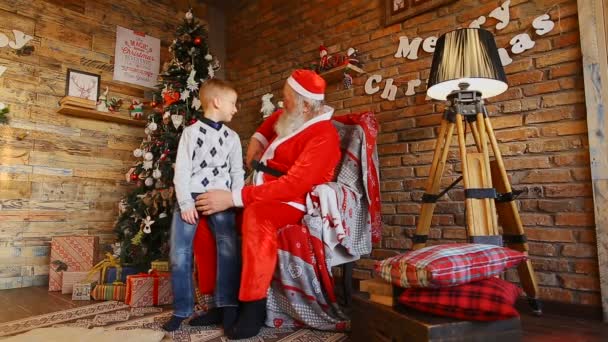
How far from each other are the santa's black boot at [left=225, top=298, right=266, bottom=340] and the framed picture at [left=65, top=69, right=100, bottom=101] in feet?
9.16

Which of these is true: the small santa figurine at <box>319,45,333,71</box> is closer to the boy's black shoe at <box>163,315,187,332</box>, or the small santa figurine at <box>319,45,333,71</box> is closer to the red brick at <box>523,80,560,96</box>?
the red brick at <box>523,80,560,96</box>

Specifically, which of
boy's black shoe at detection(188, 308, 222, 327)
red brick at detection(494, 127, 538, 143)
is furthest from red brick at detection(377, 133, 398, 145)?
boy's black shoe at detection(188, 308, 222, 327)

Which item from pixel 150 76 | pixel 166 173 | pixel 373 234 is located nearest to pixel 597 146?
pixel 373 234

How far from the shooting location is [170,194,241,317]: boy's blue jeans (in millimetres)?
1854

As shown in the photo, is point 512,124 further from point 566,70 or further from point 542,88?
point 566,70

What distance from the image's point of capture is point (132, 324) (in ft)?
6.56

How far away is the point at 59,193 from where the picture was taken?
3426 millimetres

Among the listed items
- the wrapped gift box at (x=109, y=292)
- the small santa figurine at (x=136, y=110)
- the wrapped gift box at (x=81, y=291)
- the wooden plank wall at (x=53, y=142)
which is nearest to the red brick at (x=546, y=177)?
the wrapped gift box at (x=109, y=292)

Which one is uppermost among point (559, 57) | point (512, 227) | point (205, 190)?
point (559, 57)

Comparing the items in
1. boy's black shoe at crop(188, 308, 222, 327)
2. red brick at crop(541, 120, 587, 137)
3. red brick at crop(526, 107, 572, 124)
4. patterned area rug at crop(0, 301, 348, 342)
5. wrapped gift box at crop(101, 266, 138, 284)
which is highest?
red brick at crop(526, 107, 572, 124)

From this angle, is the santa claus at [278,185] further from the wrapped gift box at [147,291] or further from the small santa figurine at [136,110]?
the small santa figurine at [136,110]

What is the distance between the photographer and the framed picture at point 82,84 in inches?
138

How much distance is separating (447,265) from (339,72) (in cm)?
223

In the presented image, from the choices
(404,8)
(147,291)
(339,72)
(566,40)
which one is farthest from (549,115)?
(147,291)
